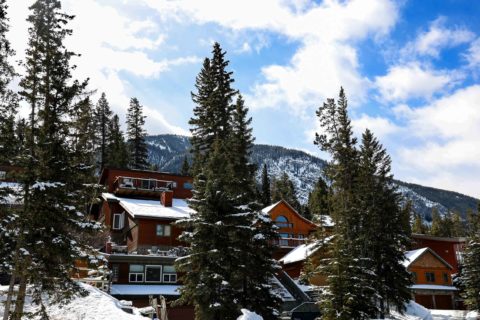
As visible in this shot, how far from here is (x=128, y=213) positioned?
43.7 meters

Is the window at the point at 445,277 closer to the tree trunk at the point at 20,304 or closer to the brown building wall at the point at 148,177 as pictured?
the brown building wall at the point at 148,177

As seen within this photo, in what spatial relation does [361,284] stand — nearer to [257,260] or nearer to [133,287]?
[257,260]

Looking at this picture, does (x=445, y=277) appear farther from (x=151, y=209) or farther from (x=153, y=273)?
(x=153, y=273)

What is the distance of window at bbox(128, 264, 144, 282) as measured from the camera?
36406mm

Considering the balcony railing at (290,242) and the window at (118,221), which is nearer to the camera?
the window at (118,221)

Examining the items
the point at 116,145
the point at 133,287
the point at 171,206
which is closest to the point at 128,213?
the point at 171,206

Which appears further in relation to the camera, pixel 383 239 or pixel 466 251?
pixel 466 251

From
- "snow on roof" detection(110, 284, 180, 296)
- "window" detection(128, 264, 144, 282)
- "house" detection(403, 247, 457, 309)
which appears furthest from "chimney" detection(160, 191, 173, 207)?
"house" detection(403, 247, 457, 309)

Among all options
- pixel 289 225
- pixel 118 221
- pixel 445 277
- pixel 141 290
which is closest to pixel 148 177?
pixel 118 221

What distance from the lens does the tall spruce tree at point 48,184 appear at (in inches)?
744

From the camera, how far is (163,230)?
41.5m

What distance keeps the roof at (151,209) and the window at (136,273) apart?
16.6ft

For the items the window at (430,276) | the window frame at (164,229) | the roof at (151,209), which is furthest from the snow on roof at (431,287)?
the window frame at (164,229)

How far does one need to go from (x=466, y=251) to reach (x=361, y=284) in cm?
2753
